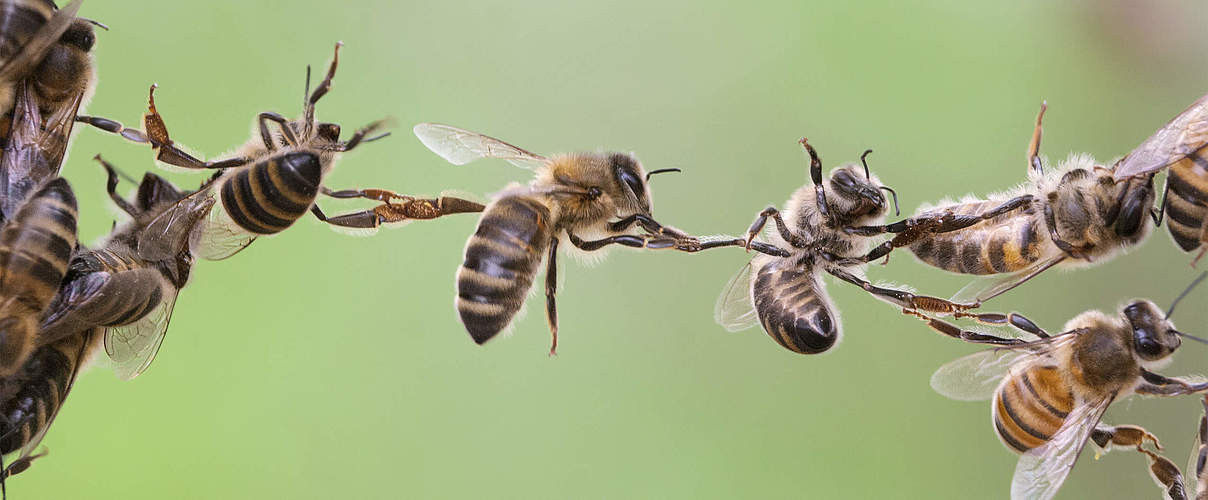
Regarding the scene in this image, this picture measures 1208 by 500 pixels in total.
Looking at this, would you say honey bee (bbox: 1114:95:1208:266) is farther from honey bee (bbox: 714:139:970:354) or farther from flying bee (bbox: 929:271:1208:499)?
honey bee (bbox: 714:139:970:354)

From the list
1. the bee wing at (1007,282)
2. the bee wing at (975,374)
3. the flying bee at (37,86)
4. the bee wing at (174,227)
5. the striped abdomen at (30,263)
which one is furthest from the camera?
the bee wing at (975,374)

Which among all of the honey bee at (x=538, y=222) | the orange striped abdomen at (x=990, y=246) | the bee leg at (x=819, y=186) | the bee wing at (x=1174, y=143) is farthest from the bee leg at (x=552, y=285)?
the bee wing at (x=1174, y=143)

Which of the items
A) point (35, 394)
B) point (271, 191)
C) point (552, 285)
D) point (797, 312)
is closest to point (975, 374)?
point (797, 312)

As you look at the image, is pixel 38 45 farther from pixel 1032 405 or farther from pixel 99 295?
pixel 1032 405

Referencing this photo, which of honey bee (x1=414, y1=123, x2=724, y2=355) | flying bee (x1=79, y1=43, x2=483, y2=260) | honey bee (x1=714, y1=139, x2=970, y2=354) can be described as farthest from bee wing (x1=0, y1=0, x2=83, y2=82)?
honey bee (x1=714, y1=139, x2=970, y2=354)

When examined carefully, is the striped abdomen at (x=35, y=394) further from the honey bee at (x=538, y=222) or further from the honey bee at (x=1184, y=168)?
the honey bee at (x=1184, y=168)

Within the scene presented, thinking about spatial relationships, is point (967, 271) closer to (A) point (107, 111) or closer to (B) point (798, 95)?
(B) point (798, 95)
